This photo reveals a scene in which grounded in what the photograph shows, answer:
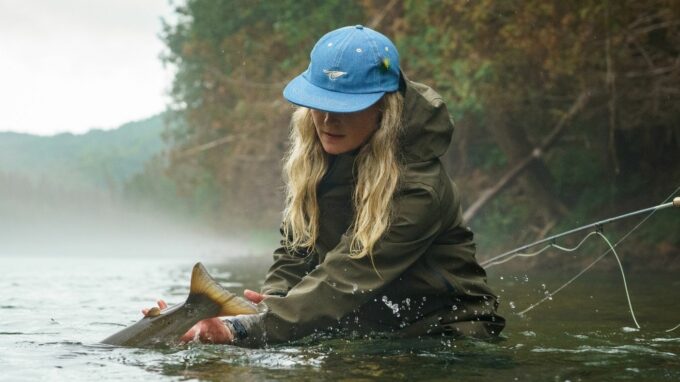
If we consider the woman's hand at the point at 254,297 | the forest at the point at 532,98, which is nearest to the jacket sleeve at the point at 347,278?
the woman's hand at the point at 254,297

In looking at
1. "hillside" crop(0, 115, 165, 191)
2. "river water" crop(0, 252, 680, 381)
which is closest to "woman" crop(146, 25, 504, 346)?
"river water" crop(0, 252, 680, 381)

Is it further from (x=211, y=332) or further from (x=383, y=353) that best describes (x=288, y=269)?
(x=211, y=332)

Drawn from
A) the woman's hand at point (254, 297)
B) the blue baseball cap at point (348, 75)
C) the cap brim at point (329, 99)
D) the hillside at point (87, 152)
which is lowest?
the woman's hand at point (254, 297)

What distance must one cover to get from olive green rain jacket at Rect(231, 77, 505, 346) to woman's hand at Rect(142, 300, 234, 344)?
0.20ft

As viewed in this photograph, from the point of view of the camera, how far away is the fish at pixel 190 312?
13.6 feet

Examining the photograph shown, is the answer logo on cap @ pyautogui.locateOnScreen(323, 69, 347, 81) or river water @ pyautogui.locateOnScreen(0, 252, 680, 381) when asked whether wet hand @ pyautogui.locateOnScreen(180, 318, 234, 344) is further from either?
logo on cap @ pyautogui.locateOnScreen(323, 69, 347, 81)

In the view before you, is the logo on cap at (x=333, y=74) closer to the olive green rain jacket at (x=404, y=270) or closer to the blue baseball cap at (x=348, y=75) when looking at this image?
the blue baseball cap at (x=348, y=75)

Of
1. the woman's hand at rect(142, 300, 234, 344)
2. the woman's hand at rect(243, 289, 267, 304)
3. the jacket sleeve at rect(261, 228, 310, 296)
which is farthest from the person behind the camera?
the jacket sleeve at rect(261, 228, 310, 296)

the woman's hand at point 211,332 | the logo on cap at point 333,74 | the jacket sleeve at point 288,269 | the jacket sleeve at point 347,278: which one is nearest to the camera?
the woman's hand at point 211,332

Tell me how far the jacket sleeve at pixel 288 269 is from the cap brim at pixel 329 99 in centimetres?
86

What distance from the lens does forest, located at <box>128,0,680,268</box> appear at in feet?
43.5

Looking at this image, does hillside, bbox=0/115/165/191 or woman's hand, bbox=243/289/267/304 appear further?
hillside, bbox=0/115/165/191

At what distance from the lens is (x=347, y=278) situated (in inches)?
170

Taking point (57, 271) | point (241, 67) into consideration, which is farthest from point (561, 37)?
point (241, 67)
